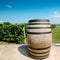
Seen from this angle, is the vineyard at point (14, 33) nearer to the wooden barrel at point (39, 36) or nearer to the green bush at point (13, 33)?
the green bush at point (13, 33)

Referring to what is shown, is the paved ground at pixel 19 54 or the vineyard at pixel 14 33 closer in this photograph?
the paved ground at pixel 19 54

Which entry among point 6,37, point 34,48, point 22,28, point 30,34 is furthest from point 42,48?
point 6,37

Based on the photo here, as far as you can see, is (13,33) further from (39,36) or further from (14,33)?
(39,36)

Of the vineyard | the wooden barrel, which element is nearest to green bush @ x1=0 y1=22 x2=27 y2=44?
the vineyard

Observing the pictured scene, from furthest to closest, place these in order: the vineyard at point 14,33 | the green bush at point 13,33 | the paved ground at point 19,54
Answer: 1. the green bush at point 13,33
2. the vineyard at point 14,33
3. the paved ground at point 19,54

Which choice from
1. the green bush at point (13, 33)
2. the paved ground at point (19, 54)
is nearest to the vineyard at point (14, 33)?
the green bush at point (13, 33)

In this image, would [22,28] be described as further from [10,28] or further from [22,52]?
[22,52]

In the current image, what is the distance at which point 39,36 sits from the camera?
295cm

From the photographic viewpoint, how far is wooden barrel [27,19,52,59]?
2955mm

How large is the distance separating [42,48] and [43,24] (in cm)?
65

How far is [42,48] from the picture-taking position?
306 centimetres

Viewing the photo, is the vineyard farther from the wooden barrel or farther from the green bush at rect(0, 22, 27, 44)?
the wooden barrel

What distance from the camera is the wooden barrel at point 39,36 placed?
296cm

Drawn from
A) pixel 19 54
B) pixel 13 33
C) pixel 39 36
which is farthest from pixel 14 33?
pixel 39 36
